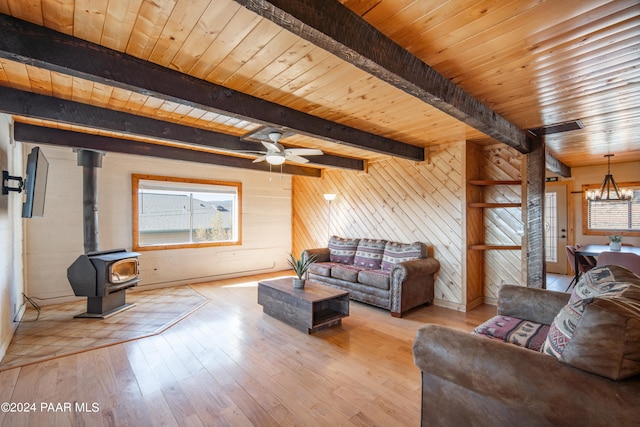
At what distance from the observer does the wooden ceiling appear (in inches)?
59.9

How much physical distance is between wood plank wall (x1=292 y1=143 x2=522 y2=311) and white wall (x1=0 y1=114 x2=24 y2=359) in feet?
16.2

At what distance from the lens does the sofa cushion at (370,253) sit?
4973 mm

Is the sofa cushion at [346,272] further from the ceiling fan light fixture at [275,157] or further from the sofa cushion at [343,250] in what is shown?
the ceiling fan light fixture at [275,157]

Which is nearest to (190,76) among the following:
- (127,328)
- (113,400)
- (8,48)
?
(8,48)

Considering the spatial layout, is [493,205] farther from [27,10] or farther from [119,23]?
[27,10]

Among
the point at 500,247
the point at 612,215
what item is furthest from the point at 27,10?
the point at 612,215

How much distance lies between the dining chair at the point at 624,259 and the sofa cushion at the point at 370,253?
2940 mm

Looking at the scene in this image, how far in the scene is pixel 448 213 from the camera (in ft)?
14.7

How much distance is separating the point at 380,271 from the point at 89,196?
435cm

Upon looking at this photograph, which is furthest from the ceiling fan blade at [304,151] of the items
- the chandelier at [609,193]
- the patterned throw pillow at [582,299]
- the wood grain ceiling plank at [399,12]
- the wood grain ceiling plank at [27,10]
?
the chandelier at [609,193]

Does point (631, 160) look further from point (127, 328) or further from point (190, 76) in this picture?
point (127, 328)

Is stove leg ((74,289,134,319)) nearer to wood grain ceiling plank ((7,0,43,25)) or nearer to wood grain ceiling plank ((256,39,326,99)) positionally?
wood grain ceiling plank ((7,0,43,25))

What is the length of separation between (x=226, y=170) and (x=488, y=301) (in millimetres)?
5484

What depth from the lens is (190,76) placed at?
7.38ft
